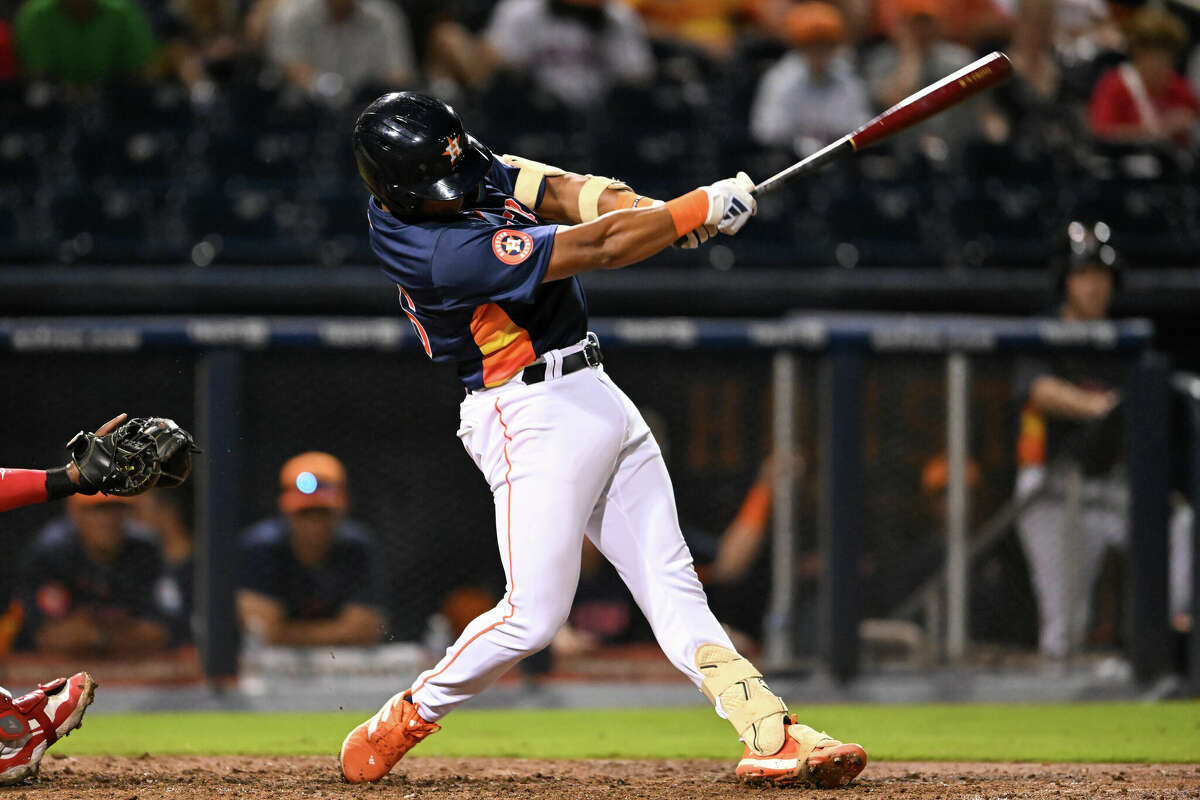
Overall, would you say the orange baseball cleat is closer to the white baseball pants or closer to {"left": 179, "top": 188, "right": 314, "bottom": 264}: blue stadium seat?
the white baseball pants

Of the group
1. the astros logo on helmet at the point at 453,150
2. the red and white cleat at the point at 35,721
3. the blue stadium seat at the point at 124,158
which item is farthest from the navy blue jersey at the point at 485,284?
the blue stadium seat at the point at 124,158

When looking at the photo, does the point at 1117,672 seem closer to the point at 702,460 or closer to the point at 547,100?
the point at 702,460

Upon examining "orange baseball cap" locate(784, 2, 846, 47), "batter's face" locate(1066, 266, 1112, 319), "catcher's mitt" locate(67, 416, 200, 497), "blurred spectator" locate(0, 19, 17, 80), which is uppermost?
"orange baseball cap" locate(784, 2, 846, 47)

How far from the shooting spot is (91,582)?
16.8 feet

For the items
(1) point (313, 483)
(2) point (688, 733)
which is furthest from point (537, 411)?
(1) point (313, 483)

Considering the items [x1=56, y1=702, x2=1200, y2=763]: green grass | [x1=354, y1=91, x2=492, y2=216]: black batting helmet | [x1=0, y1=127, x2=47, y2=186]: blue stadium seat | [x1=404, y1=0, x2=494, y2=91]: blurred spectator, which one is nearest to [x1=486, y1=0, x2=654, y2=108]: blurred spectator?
[x1=404, y1=0, x2=494, y2=91]: blurred spectator

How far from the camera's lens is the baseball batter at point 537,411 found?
10.2 feet

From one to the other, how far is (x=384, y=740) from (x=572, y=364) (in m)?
0.92

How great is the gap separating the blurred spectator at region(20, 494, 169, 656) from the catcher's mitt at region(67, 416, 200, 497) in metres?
1.98

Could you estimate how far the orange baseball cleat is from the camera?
3381 millimetres

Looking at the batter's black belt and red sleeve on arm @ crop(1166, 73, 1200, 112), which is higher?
red sleeve on arm @ crop(1166, 73, 1200, 112)

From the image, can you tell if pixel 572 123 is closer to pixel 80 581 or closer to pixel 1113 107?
pixel 1113 107

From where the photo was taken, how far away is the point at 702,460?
5438mm

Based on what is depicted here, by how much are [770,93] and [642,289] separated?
185 centimetres
